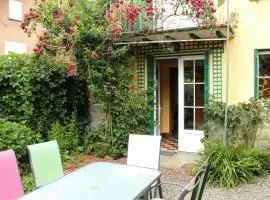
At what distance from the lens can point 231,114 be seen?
8.27 meters

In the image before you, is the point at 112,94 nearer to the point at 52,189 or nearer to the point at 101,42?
the point at 101,42

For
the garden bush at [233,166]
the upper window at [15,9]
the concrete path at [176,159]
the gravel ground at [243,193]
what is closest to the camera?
the gravel ground at [243,193]

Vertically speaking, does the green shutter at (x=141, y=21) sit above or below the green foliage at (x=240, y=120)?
above

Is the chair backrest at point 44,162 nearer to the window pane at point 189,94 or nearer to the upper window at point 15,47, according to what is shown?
the window pane at point 189,94

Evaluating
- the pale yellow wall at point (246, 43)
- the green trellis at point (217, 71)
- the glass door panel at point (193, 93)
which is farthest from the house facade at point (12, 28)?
the pale yellow wall at point (246, 43)

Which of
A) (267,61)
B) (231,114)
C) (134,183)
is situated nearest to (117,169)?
(134,183)

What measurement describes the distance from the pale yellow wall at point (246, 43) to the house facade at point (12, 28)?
8268 millimetres

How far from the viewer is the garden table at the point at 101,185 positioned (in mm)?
3471

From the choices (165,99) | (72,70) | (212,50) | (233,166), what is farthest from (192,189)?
(165,99)

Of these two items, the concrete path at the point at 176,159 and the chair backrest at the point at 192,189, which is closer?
the chair backrest at the point at 192,189

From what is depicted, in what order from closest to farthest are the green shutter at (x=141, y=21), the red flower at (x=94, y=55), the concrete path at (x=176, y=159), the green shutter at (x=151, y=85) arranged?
the concrete path at (x=176, y=159)
the red flower at (x=94, y=55)
the green shutter at (x=141, y=21)
the green shutter at (x=151, y=85)

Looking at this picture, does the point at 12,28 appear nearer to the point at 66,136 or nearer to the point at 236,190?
the point at 66,136

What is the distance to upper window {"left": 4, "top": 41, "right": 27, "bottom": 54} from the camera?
1347 centimetres

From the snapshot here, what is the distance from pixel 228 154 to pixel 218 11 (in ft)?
12.6
